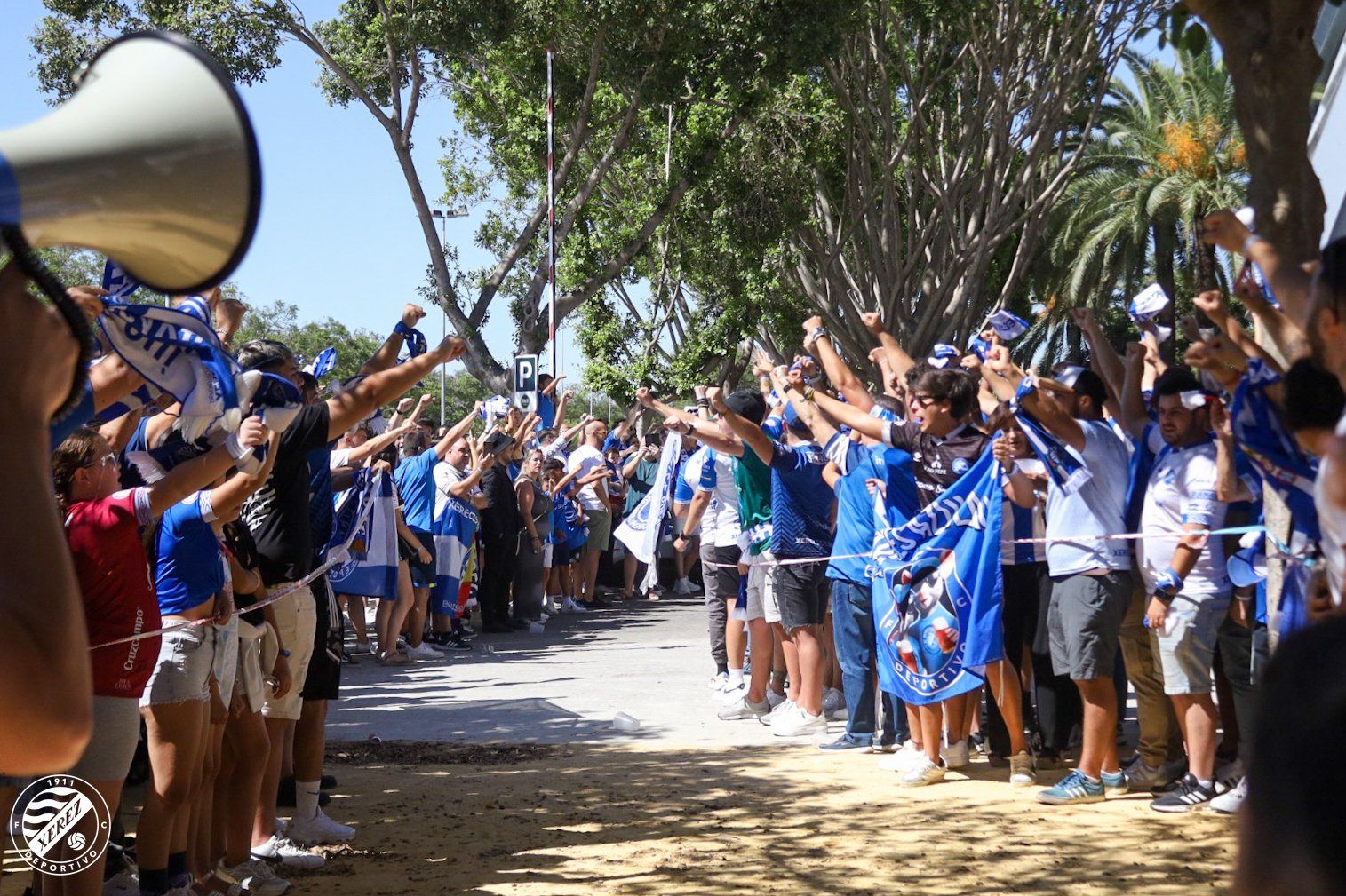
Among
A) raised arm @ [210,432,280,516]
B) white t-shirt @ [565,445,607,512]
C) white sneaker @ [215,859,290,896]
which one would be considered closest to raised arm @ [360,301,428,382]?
raised arm @ [210,432,280,516]

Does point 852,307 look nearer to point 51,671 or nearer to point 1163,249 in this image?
point 1163,249

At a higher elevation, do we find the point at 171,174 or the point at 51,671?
the point at 171,174

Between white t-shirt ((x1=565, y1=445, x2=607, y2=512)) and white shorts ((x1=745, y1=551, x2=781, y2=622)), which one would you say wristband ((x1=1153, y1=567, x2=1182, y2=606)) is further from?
white t-shirt ((x1=565, y1=445, x2=607, y2=512))

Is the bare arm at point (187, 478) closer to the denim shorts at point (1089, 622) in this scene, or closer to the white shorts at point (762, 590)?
the denim shorts at point (1089, 622)

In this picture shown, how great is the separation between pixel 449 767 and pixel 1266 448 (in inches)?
200

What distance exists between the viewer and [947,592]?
7.56 meters

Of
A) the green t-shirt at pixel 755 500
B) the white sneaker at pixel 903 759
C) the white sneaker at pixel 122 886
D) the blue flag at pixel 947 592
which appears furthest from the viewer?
the green t-shirt at pixel 755 500

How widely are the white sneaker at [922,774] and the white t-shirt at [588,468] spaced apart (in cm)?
1082

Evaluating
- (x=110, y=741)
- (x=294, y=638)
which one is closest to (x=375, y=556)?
(x=294, y=638)

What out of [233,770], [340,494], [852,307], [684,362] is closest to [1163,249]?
[852,307]

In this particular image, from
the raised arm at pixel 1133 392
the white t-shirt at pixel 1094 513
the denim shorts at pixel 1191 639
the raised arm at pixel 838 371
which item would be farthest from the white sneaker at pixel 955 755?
the raised arm at pixel 838 371

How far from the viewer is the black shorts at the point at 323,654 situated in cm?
635

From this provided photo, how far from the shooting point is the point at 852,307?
26.6m

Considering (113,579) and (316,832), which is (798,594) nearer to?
(316,832)
